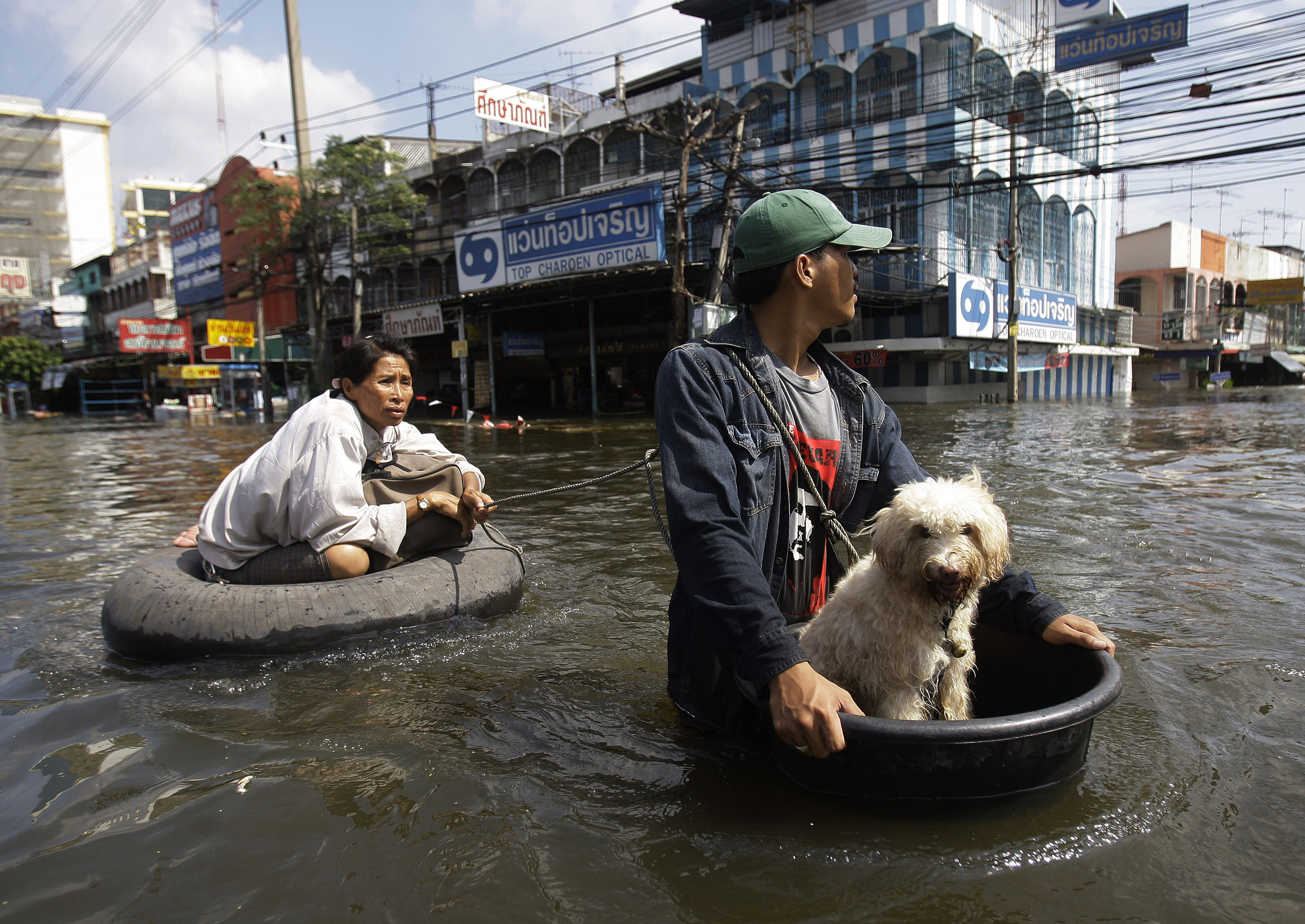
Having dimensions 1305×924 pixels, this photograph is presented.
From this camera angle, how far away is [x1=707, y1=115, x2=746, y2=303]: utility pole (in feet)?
54.9

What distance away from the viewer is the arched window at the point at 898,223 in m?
25.6

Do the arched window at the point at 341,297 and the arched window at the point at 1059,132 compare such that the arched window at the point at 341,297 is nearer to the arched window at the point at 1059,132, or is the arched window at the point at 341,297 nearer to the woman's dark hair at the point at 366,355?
the arched window at the point at 1059,132

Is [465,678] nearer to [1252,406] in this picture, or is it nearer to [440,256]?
[1252,406]

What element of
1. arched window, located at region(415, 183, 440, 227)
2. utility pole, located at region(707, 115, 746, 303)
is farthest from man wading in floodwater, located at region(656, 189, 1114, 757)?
arched window, located at region(415, 183, 440, 227)

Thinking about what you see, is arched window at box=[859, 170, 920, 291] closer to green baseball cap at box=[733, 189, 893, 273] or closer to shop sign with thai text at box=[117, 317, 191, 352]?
green baseball cap at box=[733, 189, 893, 273]

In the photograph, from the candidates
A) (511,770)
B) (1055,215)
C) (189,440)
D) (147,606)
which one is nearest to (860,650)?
(511,770)

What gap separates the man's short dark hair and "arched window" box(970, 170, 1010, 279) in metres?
27.6

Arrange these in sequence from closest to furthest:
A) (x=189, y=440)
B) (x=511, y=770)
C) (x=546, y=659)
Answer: (x=511, y=770) < (x=546, y=659) < (x=189, y=440)

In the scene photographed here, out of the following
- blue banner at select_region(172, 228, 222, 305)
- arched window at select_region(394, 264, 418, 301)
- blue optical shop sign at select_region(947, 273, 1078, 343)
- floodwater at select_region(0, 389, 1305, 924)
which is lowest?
floodwater at select_region(0, 389, 1305, 924)

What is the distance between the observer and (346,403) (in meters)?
3.93

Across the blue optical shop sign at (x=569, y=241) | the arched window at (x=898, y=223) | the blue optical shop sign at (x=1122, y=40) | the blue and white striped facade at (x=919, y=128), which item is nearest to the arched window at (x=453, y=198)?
the blue and white striped facade at (x=919, y=128)

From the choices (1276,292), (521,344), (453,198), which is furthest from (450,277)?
(1276,292)

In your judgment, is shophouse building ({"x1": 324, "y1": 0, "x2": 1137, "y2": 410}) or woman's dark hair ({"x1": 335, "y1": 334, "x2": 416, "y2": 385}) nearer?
woman's dark hair ({"x1": 335, "y1": 334, "x2": 416, "y2": 385})

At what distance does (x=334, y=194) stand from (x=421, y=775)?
29698 mm
